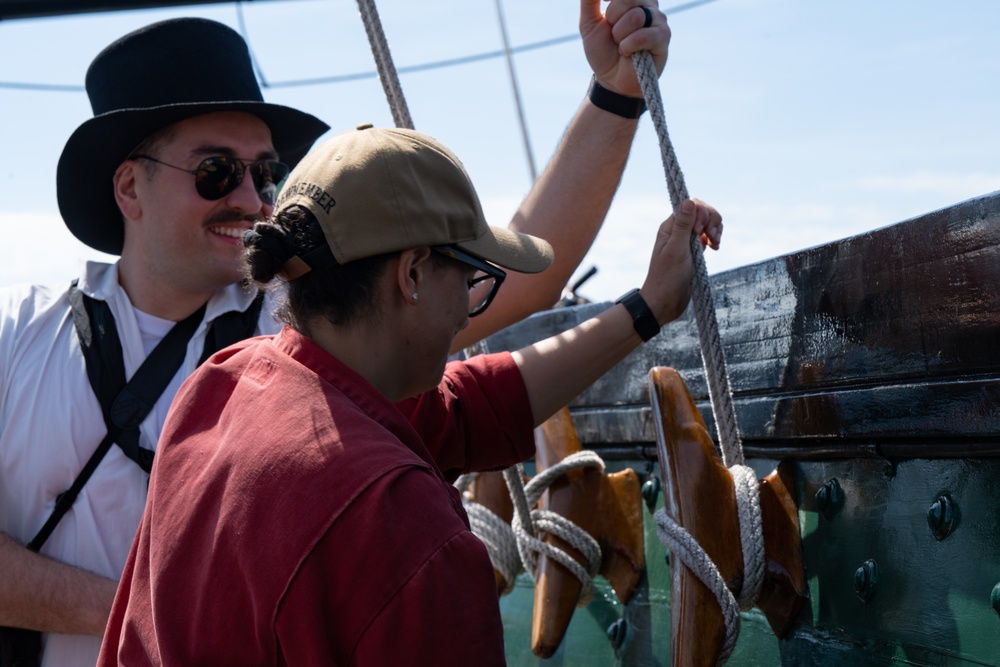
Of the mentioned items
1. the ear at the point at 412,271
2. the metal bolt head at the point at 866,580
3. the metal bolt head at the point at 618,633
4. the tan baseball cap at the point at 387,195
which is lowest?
the metal bolt head at the point at 618,633

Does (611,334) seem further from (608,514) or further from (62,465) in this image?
(62,465)

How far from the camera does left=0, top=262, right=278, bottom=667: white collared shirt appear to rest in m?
1.85

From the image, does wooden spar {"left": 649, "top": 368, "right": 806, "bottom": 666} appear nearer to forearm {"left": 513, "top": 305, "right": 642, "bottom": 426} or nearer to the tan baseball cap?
forearm {"left": 513, "top": 305, "right": 642, "bottom": 426}

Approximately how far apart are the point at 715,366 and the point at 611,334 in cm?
18

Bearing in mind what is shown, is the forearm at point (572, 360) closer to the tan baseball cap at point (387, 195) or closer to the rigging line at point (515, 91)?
the tan baseball cap at point (387, 195)

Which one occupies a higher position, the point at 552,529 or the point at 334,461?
the point at 334,461

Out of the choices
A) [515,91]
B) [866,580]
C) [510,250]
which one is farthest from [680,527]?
[515,91]

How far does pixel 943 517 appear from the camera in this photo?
5.17 ft

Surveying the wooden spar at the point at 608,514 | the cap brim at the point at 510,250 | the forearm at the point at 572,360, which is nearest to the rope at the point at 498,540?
the wooden spar at the point at 608,514

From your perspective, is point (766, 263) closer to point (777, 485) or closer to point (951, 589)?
point (777, 485)

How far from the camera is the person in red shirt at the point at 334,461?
3.32ft

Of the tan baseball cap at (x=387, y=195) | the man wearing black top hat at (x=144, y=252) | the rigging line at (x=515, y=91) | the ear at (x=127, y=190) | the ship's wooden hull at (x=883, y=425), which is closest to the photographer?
the tan baseball cap at (x=387, y=195)

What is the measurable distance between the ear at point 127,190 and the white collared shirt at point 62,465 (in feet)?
1.05

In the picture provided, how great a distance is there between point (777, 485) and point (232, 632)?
1.08 meters
